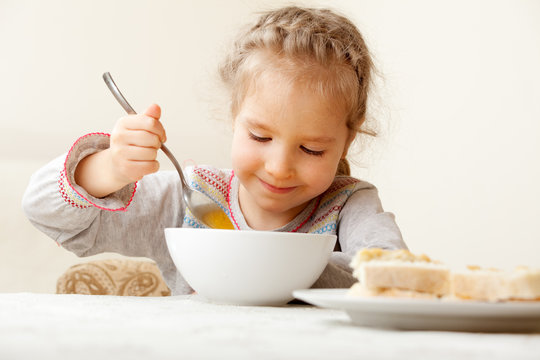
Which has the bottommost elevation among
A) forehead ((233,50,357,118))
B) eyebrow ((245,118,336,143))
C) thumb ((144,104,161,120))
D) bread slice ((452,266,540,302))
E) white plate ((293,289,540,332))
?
white plate ((293,289,540,332))

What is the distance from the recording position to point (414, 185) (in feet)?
7.70

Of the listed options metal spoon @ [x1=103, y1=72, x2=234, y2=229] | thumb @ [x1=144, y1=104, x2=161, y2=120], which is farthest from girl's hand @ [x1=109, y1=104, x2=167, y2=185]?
metal spoon @ [x1=103, y1=72, x2=234, y2=229]

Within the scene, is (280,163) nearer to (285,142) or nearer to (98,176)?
(285,142)

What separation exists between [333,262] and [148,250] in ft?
1.48

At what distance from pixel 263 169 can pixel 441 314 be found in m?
0.66

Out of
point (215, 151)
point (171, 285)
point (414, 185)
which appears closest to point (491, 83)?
point (414, 185)

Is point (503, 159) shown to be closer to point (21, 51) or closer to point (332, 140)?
point (332, 140)

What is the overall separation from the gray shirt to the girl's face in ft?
0.30

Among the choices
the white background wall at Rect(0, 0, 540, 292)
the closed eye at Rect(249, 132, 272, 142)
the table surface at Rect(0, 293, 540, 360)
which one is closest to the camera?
the table surface at Rect(0, 293, 540, 360)

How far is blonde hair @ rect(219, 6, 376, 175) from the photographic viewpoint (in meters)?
1.10

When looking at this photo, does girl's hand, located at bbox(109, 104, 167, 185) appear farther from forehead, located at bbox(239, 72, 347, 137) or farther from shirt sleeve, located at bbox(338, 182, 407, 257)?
shirt sleeve, located at bbox(338, 182, 407, 257)

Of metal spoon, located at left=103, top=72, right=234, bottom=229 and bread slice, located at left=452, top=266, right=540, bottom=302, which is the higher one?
bread slice, located at left=452, top=266, right=540, bottom=302

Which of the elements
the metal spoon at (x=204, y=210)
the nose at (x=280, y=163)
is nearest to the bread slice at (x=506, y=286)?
the nose at (x=280, y=163)

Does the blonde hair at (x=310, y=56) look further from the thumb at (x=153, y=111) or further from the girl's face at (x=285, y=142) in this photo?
the thumb at (x=153, y=111)
